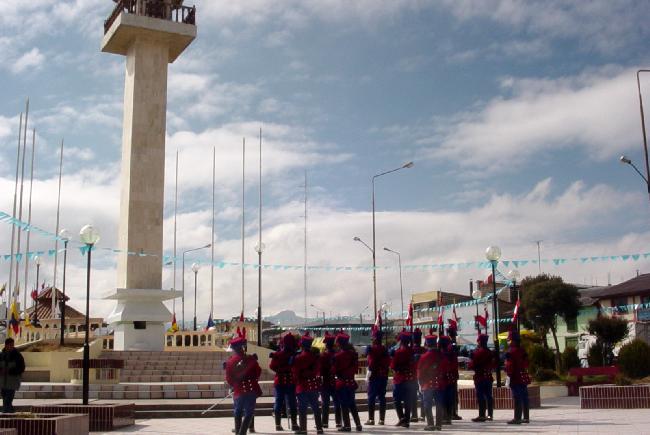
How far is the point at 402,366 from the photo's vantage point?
14.7 meters

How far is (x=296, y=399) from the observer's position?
14227 millimetres

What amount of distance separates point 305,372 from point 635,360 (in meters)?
13.3

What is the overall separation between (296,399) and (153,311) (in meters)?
18.1

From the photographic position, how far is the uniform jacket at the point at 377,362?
48.6ft

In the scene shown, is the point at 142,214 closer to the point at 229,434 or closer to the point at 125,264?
the point at 125,264

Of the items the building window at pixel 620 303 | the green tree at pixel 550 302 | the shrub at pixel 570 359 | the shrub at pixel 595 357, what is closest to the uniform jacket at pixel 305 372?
the shrub at pixel 570 359

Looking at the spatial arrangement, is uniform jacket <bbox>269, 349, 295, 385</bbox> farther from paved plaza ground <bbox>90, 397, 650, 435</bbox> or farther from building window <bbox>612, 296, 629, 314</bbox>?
building window <bbox>612, 296, 629, 314</bbox>

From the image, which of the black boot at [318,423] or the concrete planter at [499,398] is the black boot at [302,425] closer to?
the black boot at [318,423]

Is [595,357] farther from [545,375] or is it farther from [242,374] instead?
[242,374]

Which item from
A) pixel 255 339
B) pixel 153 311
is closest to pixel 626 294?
pixel 255 339

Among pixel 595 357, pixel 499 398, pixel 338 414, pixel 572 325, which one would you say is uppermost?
pixel 572 325

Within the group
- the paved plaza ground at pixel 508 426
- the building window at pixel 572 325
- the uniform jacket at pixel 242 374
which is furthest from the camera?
the building window at pixel 572 325

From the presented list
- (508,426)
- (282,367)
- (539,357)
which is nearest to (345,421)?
(282,367)

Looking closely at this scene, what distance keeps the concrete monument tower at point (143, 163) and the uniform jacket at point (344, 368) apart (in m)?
18.3
